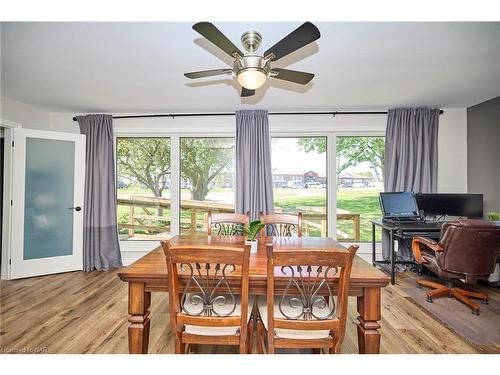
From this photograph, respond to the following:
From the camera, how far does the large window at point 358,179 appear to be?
3.97 m

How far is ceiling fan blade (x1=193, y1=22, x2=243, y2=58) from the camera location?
4.26ft

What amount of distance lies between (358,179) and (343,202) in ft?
1.40

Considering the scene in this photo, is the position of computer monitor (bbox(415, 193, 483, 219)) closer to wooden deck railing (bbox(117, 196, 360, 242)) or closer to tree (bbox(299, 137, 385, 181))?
tree (bbox(299, 137, 385, 181))

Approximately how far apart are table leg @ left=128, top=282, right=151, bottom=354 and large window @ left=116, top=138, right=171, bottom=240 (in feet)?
8.72

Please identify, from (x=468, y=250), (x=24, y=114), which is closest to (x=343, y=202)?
(x=468, y=250)

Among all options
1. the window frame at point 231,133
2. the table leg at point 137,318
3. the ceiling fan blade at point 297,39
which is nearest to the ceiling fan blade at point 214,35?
the ceiling fan blade at point 297,39

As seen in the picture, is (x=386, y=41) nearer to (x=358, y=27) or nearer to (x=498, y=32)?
(x=358, y=27)

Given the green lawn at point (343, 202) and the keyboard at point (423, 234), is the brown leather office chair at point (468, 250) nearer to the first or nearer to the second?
the keyboard at point (423, 234)

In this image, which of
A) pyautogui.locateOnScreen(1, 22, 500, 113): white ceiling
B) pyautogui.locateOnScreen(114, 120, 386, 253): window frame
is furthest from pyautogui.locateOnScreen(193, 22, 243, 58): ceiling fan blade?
pyautogui.locateOnScreen(114, 120, 386, 253): window frame

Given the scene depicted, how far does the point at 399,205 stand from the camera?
344cm

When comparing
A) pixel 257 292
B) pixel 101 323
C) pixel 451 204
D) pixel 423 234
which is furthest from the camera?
pixel 451 204

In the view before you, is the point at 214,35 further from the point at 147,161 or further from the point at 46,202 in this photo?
the point at 46,202

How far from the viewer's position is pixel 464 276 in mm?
2461

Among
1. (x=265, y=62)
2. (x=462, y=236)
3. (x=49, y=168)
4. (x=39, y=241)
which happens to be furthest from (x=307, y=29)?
(x=39, y=241)
